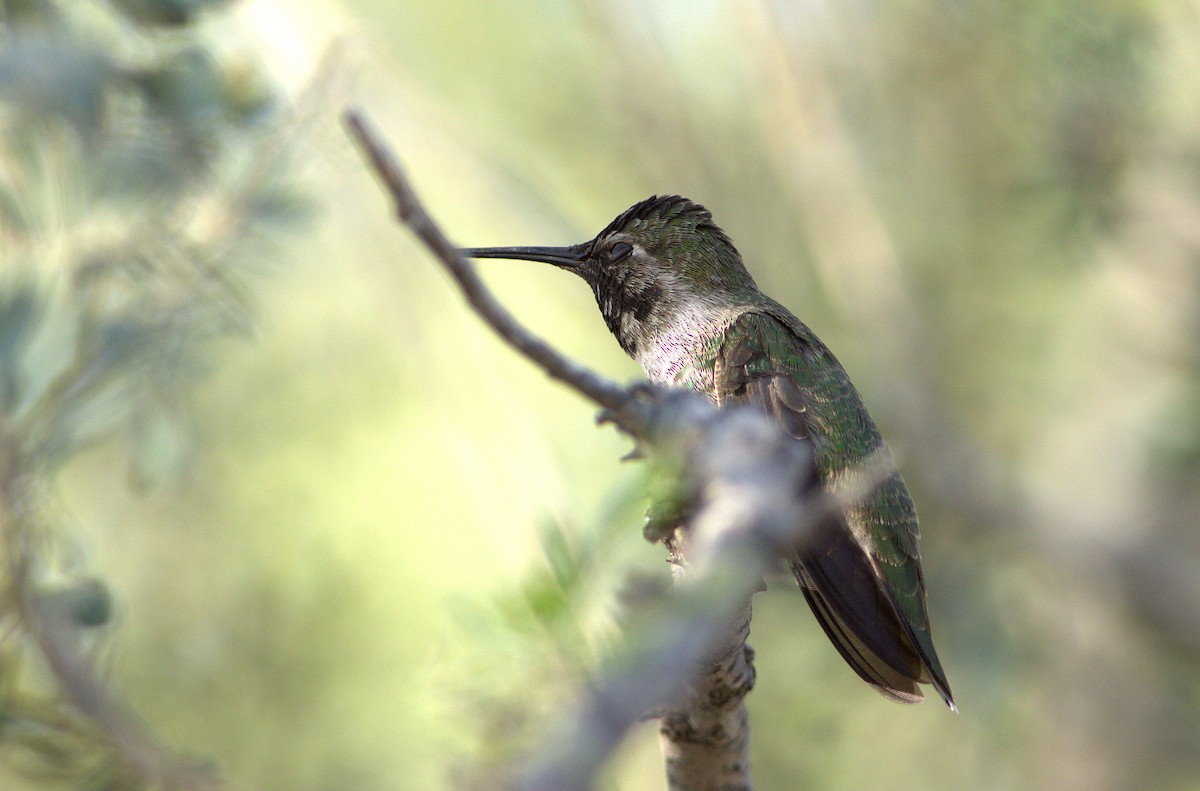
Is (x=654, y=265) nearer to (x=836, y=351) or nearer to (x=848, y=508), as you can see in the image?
(x=848, y=508)

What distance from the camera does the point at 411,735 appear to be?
5.30 m

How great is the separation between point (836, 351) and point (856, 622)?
4690mm

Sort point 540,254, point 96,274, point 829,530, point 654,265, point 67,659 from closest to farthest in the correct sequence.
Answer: point 67,659 < point 96,274 < point 829,530 < point 540,254 < point 654,265

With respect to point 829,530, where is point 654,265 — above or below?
above

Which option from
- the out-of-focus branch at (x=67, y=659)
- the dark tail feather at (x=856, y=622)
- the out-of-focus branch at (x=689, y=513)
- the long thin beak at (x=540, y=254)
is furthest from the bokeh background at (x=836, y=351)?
the out-of-focus branch at (x=689, y=513)

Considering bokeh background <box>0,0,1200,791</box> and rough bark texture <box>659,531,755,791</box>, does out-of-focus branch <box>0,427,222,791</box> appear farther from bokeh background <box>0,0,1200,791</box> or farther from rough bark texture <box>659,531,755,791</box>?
bokeh background <box>0,0,1200,791</box>

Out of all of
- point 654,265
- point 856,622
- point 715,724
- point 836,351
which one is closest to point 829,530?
point 856,622

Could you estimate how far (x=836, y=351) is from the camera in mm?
7023

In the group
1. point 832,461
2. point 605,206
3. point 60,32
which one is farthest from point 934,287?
point 60,32

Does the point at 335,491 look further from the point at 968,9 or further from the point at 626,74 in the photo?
the point at 968,9

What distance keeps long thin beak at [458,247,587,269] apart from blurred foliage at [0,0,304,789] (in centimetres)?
54

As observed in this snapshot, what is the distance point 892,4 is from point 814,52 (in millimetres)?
1163

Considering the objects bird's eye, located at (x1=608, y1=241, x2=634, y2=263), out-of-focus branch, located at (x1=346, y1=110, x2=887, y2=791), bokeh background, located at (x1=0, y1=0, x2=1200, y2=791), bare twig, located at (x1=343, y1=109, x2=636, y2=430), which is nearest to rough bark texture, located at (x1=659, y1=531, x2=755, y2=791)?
out-of-focus branch, located at (x1=346, y1=110, x2=887, y2=791)

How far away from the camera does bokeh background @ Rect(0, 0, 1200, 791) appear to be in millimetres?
5004
